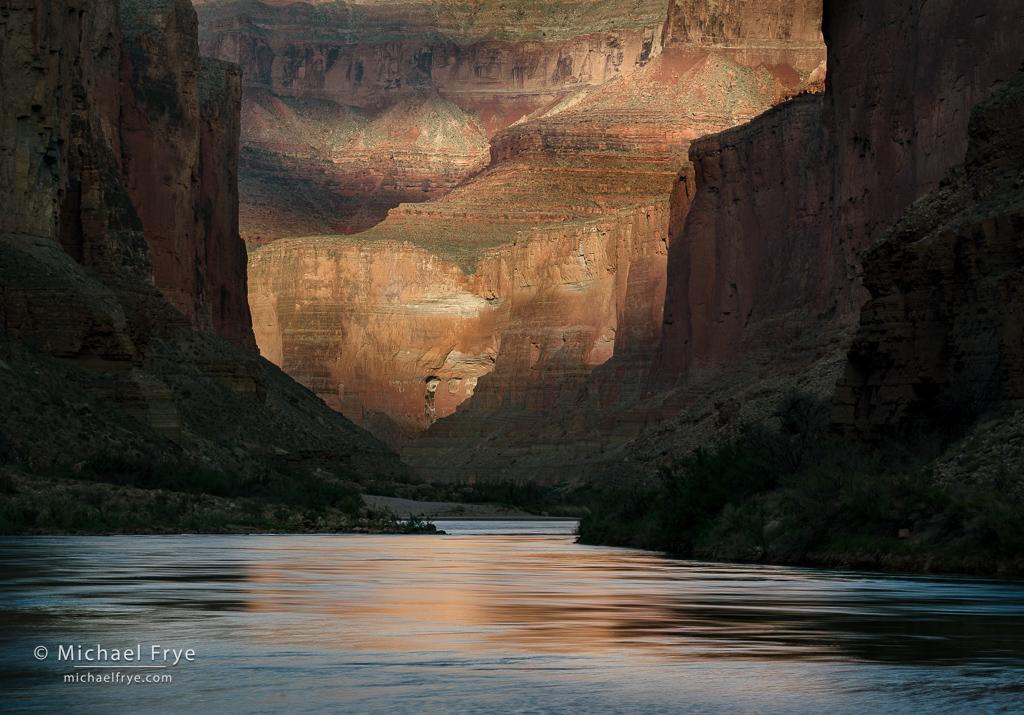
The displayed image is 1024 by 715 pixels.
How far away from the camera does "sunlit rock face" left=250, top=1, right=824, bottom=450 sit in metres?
151

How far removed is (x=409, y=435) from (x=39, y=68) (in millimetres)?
117255

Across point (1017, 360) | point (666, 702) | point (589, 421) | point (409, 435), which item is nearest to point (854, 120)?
point (1017, 360)

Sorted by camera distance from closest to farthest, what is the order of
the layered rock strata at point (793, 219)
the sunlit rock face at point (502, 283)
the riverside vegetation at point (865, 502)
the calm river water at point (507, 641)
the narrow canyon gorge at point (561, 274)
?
the calm river water at point (507, 641) < the riverside vegetation at point (865, 502) < the narrow canyon gorge at point (561, 274) < the layered rock strata at point (793, 219) < the sunlit rock face at point (502, 283)

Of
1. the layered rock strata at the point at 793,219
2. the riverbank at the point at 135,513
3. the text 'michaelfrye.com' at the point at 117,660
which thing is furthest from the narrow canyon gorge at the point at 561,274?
the text 'michaelfrye.com' at the point at 117,660

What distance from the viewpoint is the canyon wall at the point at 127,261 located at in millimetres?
51250

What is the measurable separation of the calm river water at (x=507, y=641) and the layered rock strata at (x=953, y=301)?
17.5 feet

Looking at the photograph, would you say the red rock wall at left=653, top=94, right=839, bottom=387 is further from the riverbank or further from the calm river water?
the calm river water

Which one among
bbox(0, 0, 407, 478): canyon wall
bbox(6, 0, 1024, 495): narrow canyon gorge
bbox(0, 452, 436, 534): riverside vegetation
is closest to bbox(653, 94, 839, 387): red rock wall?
bbox(6, 0, 1024, 495): narrow canyon gorge

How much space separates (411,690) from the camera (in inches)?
433

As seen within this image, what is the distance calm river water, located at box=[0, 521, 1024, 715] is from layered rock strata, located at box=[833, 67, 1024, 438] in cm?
533

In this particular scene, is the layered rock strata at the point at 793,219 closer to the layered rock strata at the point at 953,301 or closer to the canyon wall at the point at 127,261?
the layered rock strata at the point at 953,301

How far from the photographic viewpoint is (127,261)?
70625 mm

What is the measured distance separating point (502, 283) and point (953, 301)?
475 ft

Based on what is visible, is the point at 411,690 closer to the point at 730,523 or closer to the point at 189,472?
the point at 730,523
